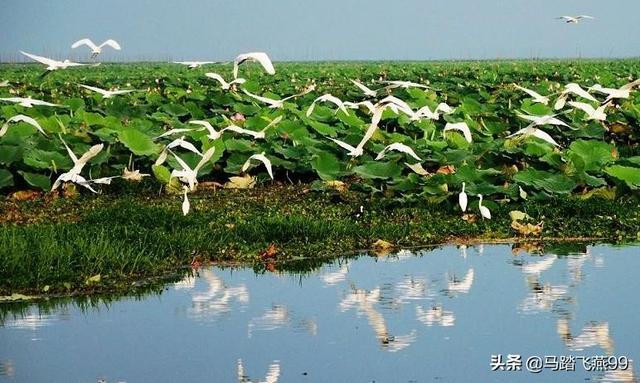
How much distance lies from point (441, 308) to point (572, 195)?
3281 millimetres

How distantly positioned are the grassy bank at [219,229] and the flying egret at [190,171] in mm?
167

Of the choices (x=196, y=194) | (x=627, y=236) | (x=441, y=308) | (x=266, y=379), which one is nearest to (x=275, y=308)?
(x=441, y=308)

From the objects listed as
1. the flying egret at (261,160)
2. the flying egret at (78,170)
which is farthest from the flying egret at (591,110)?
the flying egret at (78,170)

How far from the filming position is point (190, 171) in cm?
828

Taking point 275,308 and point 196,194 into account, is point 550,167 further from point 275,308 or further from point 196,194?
point 275,308

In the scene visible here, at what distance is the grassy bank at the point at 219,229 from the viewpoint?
20.0ft

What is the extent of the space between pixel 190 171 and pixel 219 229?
1.24m

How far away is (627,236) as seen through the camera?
7.32 meters

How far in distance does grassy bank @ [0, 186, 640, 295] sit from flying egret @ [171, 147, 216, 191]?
17 centimetres

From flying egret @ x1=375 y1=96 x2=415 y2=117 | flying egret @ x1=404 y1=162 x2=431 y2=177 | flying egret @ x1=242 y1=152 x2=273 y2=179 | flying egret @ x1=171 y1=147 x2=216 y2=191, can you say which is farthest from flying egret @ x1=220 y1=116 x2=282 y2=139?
flying egret @ x1=404 y1=162 x2=431 y2=177

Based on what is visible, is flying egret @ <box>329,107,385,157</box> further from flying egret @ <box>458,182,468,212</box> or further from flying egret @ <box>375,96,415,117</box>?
flying egret @ <box>458,182,468,212</box>

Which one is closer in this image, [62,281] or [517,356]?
[517,356]

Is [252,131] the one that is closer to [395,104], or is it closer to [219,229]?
[395,104]

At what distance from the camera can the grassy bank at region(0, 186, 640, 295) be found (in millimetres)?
6082
